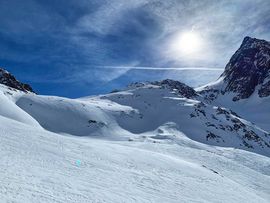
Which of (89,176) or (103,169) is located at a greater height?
(103,169)

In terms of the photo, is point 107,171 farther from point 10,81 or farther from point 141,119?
point 10,81

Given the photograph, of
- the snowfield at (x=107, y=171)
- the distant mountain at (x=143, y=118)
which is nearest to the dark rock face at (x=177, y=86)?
the distant mountain at (x=143, y=118)

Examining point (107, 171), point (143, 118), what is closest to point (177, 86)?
point (143, 118)

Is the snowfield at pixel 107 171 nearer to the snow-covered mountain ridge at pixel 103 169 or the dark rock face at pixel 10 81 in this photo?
the snow-covered mountain ridge at pixel 103 169

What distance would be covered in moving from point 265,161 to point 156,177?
49439 millimetres

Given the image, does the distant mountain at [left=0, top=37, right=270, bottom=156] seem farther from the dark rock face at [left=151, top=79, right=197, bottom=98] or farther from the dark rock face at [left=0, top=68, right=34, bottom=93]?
the dark rock face at [left=151, top=79, right=197, bottom=98]

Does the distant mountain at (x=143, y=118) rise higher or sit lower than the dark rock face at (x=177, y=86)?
lower

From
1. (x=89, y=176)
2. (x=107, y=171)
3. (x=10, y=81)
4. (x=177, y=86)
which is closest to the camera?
(x=89, y=176)

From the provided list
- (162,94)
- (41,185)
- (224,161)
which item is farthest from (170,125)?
(41,185)

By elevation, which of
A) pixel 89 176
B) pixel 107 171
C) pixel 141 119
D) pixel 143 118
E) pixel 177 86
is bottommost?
pixel 89 176

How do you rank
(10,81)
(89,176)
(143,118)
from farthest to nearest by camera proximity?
(143,118) < (10,81) < (89,176)

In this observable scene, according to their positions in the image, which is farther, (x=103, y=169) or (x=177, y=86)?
(x=177, y=86)

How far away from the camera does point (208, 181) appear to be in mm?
37062

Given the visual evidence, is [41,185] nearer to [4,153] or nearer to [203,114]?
[4,153]
